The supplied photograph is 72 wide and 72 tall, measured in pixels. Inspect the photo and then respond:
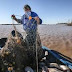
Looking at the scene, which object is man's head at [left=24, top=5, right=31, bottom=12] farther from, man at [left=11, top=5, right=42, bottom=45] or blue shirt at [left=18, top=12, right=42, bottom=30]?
blue shirt at [left=18, top=12, right=42, bottom=30]

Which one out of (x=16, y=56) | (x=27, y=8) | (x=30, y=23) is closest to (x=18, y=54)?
(x=16, y=56)

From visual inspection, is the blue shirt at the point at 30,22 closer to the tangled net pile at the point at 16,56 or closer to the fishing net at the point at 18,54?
the fishing net at the point at 18,54

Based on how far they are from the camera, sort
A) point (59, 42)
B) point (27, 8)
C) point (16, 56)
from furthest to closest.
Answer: point (59, 42)
point (27, 8)
point (16, 56)

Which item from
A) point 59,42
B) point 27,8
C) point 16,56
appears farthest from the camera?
point 59,42

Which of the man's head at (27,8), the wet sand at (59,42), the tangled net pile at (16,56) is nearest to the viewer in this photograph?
the tangled net pile at (16,56)

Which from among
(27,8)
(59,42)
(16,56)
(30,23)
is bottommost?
(59,42)

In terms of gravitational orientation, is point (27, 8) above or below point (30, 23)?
above

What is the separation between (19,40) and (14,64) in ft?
3.44

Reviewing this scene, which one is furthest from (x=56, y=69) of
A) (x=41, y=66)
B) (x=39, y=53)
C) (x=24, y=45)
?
(x=24, y=45)

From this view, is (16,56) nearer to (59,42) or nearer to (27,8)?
(27,8)

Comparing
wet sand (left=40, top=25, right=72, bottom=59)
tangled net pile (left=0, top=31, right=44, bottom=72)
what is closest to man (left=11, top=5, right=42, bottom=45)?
tangled net pile (left=0, top=31, right=44, bottom=72)

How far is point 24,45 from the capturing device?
6.89m

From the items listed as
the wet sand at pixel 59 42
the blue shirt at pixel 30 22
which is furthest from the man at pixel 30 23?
the wet sand at pixel 59 42

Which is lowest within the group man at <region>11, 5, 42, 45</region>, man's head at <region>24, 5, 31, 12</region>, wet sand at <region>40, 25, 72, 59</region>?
wet sand at <region>40, 25, 72, 59</region>
